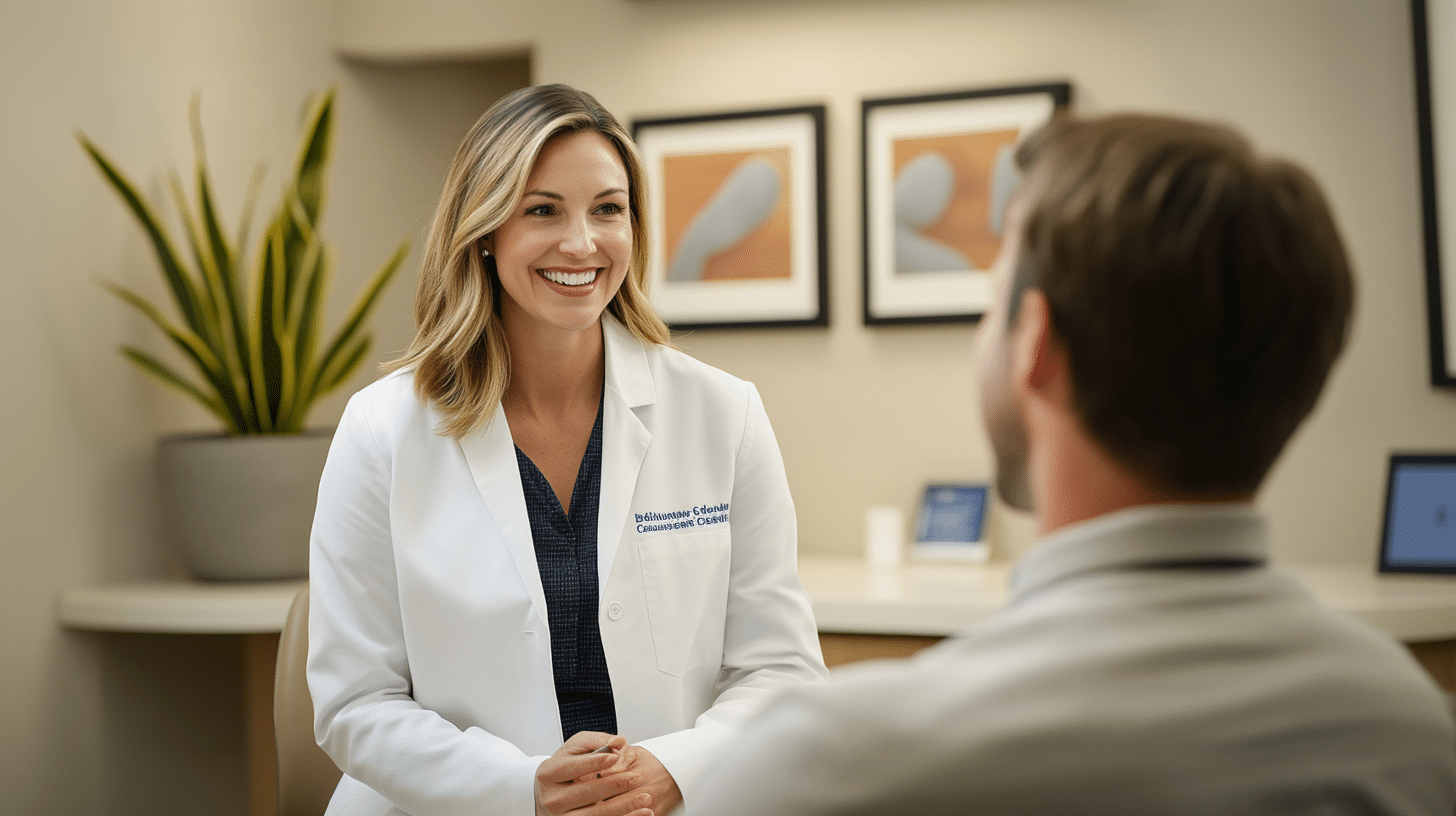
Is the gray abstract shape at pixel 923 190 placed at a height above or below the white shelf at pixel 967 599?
above

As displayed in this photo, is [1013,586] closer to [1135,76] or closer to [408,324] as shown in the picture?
[1135,76]

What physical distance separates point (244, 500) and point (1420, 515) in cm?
277

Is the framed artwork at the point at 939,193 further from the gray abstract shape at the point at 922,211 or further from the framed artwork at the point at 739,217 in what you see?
the framed artwork at the point at 739,217

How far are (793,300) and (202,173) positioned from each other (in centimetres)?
156

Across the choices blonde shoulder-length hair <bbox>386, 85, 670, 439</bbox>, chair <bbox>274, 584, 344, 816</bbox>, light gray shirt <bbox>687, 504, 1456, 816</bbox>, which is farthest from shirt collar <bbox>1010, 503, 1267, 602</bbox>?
chair <bbox>274, 584, 344, 816</bbox>

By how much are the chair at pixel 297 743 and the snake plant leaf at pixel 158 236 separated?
50.8 inches

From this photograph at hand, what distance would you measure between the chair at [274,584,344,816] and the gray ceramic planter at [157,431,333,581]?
39.9 inches

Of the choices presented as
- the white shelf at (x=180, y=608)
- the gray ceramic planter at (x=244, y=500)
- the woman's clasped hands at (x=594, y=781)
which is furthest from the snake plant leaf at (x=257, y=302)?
the woman's clasped hands at (x=594, y=781)

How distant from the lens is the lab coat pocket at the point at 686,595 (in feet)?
5.51

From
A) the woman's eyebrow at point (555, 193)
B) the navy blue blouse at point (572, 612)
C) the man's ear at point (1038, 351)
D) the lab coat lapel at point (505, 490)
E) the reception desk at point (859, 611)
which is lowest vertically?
the reception desk at point (859, 611)

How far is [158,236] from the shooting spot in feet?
9.18

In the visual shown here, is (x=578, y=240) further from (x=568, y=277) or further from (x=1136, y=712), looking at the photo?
(x=1136, y=712)

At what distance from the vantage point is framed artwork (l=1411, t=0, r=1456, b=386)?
2.85m

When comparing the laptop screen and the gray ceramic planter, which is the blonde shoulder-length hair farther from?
the laptop screen
